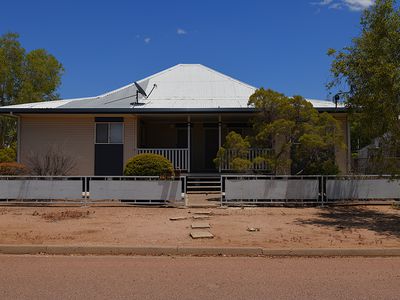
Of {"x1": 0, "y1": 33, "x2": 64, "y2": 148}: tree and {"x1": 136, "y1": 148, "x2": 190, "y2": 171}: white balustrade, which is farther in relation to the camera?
{"x1": 0, "y1": 33, "x2": 64, "y2": 148}: tree

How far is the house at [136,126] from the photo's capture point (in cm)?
2002

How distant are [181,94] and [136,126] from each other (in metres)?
3.62

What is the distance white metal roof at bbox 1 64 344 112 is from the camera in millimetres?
20781

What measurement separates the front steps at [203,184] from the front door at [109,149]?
3277 mm

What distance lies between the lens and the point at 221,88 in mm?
24609

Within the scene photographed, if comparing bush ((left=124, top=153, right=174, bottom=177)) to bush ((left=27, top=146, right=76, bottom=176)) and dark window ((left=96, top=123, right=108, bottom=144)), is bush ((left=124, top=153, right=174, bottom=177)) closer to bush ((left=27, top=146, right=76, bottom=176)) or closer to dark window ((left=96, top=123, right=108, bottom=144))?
bush ((left=27, top=146, right=76, bottom=176))

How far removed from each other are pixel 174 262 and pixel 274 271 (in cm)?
181

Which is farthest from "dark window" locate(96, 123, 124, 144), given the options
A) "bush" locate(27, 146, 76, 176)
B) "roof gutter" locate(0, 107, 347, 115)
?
"bush" locate(27, 146, 76, 176)

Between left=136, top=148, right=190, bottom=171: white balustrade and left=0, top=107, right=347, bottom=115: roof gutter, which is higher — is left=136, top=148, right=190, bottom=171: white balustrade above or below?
below

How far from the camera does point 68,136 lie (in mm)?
20969

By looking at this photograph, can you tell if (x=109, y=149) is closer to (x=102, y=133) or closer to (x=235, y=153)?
(x=102, y=133)

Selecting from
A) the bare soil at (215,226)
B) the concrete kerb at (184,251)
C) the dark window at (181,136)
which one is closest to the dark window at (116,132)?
the dark window at (181,136)

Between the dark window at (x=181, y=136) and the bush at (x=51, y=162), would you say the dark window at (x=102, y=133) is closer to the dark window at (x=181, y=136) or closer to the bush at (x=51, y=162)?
the bush at (x=51, y=162)

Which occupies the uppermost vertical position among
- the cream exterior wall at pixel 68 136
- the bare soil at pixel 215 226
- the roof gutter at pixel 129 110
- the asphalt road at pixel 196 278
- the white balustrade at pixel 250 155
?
the roof gutter at pixel 129 110
